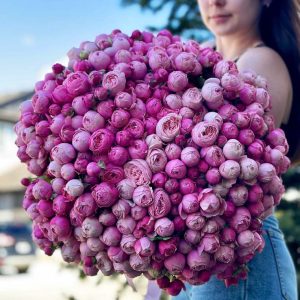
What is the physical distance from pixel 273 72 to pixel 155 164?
0.52 m

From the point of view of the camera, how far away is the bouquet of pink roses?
1232 mm

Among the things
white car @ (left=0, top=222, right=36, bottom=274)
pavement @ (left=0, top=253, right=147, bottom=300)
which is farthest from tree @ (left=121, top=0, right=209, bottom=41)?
white car @ (left=0, top=222, right=36, bottom=274)

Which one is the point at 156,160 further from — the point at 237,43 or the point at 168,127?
the point at 237,43

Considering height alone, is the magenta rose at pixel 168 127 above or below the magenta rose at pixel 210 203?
above

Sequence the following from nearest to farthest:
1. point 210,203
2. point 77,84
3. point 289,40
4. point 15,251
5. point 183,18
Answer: point 210,203 < point 77,84 < point 289,40 < point 183,18 < point 15,251

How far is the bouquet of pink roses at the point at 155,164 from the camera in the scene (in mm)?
1232

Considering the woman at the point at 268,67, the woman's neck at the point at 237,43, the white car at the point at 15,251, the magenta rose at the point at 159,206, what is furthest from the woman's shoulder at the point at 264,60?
the white car at the point at 15,251

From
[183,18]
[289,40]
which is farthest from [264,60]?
[183,18]

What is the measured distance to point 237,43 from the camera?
1792mm

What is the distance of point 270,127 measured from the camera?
4.54ft

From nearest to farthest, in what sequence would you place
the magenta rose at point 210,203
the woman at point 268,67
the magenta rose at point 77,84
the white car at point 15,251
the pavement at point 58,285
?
the magenta rose at point 210,203, the magenta rose at point 77,84, the woman at point 268,67, the pavement at point 58,285, the white car at point 15,251

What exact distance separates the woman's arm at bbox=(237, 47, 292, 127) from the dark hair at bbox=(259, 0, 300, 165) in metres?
0.07

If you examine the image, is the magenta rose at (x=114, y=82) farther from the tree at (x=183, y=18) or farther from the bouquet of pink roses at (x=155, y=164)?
the tree at (x=183, y=18)

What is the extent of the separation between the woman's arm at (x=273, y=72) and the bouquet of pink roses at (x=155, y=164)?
0.18 m
